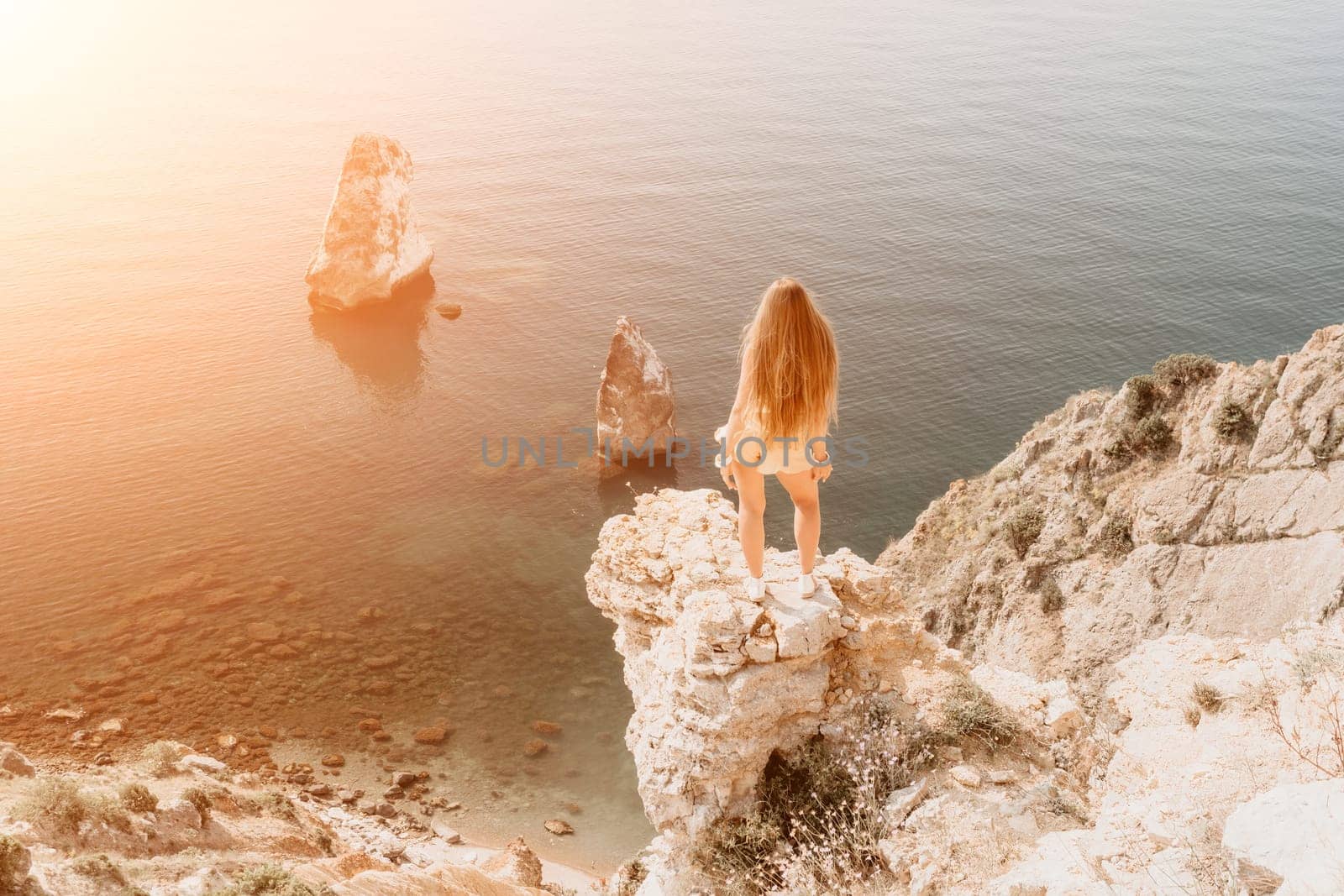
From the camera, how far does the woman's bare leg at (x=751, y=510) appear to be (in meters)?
8.65

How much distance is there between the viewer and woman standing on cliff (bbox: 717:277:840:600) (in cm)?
778

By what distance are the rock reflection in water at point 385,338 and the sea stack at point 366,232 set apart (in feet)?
3.10

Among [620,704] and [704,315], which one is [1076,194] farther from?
[620,704]

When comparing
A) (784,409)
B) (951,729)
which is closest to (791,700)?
(951,729)

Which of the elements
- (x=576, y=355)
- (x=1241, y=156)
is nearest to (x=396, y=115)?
(x=576, y=355)

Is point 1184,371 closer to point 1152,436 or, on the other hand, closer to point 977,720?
point 1152,436

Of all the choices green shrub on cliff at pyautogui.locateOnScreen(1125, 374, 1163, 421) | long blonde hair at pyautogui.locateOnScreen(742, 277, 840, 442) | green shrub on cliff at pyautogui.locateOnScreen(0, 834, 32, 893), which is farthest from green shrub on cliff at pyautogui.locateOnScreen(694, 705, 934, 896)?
green shrub on cliff at pyautogui.locateOnScreen(1125, 374, 1163, 421)

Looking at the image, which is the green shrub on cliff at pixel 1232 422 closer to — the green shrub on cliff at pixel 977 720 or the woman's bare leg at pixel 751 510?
the green shrub on cliff at pixel 977 720

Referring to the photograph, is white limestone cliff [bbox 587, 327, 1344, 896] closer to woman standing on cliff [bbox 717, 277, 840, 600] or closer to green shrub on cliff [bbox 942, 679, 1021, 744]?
green shrub on cliff [bbox 942, 679, 1021, 744]

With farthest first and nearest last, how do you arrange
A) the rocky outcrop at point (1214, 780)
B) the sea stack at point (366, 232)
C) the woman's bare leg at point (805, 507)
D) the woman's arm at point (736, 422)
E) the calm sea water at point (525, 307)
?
the sea stack at point (366, 232) → the calm sea water at point (525, 307) → the woman's bare leg at point (805, 507) → the woman's arm at point (736, 422) → the rocky outcrop at point (1214, 780)

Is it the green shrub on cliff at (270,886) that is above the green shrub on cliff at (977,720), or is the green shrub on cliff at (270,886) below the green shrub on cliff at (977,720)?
below

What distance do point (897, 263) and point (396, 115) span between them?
65.1m

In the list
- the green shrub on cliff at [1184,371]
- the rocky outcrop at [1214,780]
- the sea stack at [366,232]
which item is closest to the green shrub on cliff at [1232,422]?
the green shrub on cliff at [1184,371]

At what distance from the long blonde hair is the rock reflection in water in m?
45.7
